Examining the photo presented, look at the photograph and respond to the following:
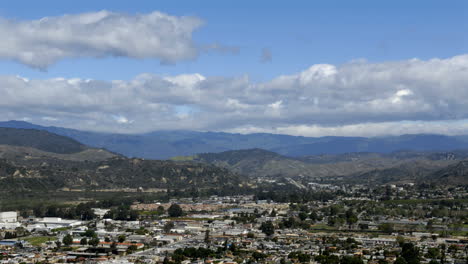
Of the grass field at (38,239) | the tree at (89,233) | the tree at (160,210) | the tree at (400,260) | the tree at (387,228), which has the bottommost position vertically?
the grass field at (38,239)

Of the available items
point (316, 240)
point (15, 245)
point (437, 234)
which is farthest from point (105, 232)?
point (437, 234)

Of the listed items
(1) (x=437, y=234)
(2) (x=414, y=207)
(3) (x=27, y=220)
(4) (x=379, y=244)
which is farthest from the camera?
(2) (x=414, y=207)

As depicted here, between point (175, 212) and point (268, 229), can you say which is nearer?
point (268, 229)

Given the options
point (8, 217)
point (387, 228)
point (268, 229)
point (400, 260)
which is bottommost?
point (8, 217)

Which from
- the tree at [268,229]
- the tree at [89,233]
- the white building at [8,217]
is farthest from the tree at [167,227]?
the white building at [8,217]

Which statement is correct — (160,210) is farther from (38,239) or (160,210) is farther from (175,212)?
(38,239)

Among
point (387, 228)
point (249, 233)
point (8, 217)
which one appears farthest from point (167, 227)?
point (387, 228)

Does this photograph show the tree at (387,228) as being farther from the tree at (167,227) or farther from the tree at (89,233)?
the tree at (89,233)

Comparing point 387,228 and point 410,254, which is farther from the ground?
point 410,254

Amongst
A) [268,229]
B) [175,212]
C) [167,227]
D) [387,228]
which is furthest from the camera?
[175,212]

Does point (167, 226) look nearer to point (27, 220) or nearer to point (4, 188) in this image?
point (27, 220)

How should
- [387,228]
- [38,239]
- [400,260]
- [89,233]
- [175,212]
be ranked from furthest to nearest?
1. [175,212]
2. [387,228]
3. [38,239]
4. [89,233]
5. [400,260]
